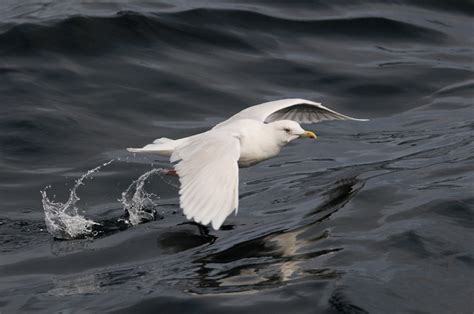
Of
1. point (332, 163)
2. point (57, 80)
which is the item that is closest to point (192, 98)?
point (57, 80)

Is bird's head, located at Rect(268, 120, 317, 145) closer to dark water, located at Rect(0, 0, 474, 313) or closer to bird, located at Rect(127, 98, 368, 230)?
bird, located at Rect(127, 98, 368, 230)

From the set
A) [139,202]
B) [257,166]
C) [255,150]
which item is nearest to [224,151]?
[255,150]

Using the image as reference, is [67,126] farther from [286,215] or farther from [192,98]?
[286,215]

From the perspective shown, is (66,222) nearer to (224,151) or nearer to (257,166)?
(224,151)

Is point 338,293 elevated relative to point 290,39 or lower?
lower

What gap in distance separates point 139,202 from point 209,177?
1.81 metres

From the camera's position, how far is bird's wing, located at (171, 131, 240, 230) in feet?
22.4

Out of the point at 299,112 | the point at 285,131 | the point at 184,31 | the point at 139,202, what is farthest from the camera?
the point at 184,31

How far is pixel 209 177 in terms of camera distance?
23.5 feet

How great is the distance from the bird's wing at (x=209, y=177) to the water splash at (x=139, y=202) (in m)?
0.88

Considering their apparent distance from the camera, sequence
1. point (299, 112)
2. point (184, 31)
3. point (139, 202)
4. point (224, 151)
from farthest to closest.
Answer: point (184, 31), point (299, 112), point (139, 202), point (224, 151)

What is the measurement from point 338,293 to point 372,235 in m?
1.25

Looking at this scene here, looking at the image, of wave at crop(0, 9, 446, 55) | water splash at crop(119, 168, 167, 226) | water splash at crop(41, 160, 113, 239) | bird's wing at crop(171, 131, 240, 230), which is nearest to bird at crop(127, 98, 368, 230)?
bird's wing at crop(171, 131, 240, 230)

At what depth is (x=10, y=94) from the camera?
12125 millimetres
